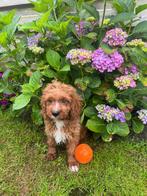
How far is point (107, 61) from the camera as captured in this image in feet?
10.6

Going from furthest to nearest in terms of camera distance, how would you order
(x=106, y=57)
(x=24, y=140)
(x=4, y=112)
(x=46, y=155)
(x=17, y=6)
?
(x=17, y=6) → (x=4, y=112) → (x=24, y=140) → (x=46, y=155) → (x=106, y=57)

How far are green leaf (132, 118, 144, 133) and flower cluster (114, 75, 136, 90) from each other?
1.88 ft

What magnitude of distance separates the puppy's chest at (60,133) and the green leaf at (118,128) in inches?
18.4

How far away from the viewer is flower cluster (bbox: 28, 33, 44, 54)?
11.8 feet

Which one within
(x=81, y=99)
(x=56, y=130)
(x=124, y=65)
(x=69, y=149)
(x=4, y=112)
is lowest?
(x=4, y=112)

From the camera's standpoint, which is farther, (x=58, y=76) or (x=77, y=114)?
(x=58, y=76)

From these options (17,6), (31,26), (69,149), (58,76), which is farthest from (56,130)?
(17,6)

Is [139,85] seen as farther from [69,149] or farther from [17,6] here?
[17,6]

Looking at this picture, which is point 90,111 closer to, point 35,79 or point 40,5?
point 35,79

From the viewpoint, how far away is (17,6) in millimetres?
4883

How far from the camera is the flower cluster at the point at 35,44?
3608 mm

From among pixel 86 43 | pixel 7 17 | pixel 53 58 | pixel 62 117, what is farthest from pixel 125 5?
pixel 62 117

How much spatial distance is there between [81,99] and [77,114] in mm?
199

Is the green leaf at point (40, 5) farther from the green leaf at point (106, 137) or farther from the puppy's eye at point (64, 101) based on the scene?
the green leaf at point (106, 137)
